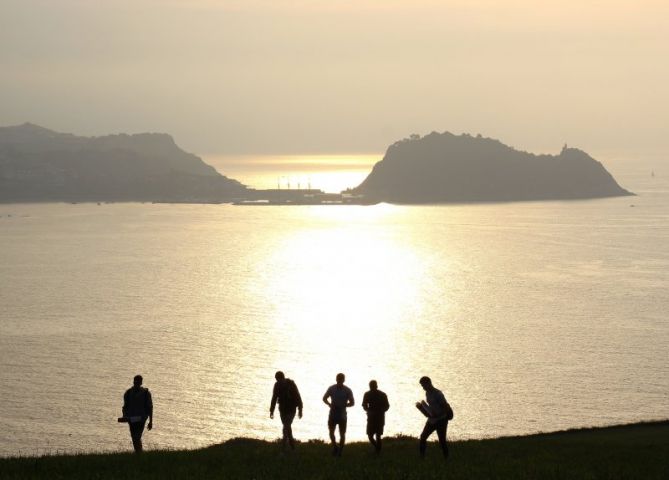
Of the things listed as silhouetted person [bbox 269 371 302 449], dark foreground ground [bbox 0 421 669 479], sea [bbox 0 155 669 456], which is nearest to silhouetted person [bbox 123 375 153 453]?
dark foreground ground [bbox 0 421 669 479]

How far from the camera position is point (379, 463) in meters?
24.4

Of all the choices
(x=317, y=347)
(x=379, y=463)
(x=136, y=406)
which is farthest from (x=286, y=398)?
(x=317, y=347)

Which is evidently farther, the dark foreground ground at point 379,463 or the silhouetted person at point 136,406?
the silhouetted person at point 136,406

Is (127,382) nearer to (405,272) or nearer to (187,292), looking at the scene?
(187,292)

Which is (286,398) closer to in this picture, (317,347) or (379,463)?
(379,463)

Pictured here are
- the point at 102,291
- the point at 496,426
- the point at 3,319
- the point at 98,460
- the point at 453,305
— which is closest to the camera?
the point at 98,460

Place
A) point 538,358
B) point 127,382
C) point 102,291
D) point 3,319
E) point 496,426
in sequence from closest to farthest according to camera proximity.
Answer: point 496,426 < point 127,382 < point 538,358 < point 3,319 < point 102,291

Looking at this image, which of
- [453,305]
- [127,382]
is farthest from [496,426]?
[453,305]

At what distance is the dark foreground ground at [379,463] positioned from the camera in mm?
22750

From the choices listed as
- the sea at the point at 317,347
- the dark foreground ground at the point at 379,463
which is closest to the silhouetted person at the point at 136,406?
the dark foreground ground at the point at 379,463

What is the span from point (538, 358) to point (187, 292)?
65.9 meters

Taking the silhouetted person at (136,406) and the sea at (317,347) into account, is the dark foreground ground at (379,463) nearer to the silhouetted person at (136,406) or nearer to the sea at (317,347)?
the silhouetted person at (136,406)

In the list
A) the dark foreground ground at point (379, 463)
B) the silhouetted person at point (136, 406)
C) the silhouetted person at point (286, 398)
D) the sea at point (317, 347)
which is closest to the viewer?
the dark foreground ground at point (379, 463)

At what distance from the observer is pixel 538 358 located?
91000 mm
